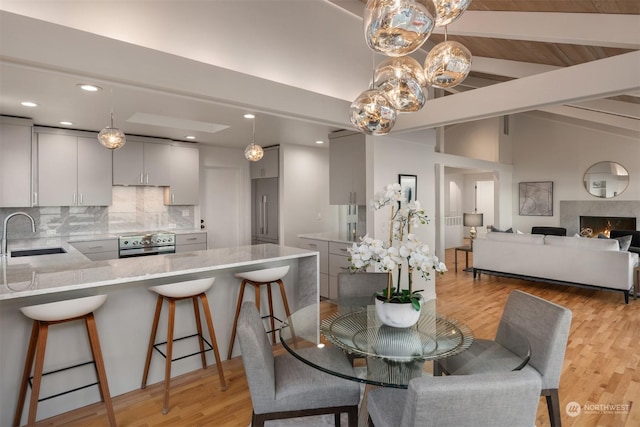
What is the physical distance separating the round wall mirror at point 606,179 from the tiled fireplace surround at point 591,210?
0.21 metres

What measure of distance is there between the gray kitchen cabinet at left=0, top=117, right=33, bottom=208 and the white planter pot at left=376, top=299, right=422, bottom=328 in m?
4.47

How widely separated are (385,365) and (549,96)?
2.78 m

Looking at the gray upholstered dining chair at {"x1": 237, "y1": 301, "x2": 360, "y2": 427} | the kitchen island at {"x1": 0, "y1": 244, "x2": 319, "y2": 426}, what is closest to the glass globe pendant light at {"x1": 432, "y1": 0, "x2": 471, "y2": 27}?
the gray upholstered dining chair at {"x1": 237, "y1": 301, "x2": 360, "y2": 427}

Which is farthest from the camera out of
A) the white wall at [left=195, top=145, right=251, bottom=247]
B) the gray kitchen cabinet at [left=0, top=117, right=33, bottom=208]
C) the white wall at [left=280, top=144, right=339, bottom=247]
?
the white wall at [left=195, top=145, right=251, bottom=247]

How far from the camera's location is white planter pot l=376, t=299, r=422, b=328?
1.83 meters

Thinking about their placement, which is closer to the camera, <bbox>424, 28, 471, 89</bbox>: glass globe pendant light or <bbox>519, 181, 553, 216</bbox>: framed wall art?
<bbox>424, 28, 471, 89</bbox>: glass globe pendant light

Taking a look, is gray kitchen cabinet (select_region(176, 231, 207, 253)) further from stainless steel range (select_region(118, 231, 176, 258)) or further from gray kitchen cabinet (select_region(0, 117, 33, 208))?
gray kitchen cabinet (select_region(0, 117, 33, 208))

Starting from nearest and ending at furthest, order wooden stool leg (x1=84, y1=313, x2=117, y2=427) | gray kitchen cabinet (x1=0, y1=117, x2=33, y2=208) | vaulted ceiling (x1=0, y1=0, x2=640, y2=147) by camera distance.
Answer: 1. wooden stool leg (x1=84, y1=313, x2=117, y2=427)
2. vaulted ceiling (x1=0, y1=0, x2=640, y2=147)
3. gray kitchen cabinet (x1=0, y1=117, x2=33, y2=208)

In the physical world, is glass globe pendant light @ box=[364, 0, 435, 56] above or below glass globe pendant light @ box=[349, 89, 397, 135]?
above

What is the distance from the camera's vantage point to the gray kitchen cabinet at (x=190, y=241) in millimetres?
5223

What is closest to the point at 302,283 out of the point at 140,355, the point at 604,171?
the point at 140,355

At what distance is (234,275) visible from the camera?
120 inches

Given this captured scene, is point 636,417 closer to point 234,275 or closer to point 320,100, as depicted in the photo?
point 234,275

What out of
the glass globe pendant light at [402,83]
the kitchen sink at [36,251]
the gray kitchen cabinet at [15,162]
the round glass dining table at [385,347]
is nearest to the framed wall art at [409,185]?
the glass globe pendant light at [402,83]
